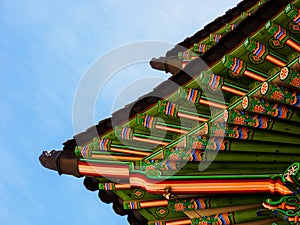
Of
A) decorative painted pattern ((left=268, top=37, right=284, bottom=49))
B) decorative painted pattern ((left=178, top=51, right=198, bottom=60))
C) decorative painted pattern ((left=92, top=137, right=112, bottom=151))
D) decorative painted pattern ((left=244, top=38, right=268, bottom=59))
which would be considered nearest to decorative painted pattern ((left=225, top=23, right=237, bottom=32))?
decorative painted pattern ((left=178, top=51, right=198, bottom=60))

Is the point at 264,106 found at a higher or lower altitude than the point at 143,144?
lower

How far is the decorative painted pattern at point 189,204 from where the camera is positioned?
1577 cm

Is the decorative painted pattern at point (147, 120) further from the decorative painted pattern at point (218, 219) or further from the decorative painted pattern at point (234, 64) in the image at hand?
the decorative painted pattern at point (218, 219)

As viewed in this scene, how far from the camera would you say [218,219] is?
15273 millimetres

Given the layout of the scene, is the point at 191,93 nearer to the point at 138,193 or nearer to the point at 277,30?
the point at 277,30

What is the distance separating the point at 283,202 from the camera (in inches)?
481

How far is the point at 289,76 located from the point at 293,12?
2.03 meters

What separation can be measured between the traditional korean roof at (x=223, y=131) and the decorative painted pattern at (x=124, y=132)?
0.10 feet

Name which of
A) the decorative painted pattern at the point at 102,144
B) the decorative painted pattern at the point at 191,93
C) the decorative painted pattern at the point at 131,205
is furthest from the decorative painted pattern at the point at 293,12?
the decorative painted pattern at the point at 131,205

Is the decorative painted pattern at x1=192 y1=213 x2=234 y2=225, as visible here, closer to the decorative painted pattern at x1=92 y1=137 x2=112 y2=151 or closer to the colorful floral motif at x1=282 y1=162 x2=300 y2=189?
the colorful floral motif at x1=282 y1=162 x2=300 y2=189

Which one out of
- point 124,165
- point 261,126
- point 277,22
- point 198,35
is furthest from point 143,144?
point 198,35

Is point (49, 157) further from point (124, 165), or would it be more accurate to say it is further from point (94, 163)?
point (124, 165)

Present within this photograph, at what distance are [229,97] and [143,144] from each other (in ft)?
10.4

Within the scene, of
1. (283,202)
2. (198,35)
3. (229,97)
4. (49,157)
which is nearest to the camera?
(283,202)
